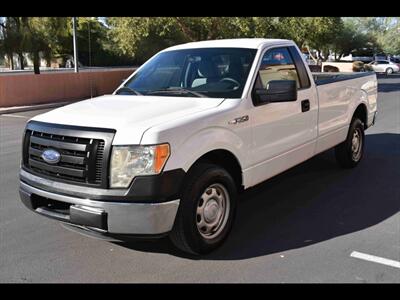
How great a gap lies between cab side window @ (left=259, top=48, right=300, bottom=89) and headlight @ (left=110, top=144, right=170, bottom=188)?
5.66ft

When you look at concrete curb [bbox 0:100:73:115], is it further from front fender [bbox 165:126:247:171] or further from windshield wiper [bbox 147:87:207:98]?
front fender [bbox 165:126:247:171]

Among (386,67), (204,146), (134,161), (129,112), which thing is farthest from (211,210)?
(386,67)

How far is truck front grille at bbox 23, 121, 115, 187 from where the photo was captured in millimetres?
3396

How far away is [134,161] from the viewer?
3.34 meters

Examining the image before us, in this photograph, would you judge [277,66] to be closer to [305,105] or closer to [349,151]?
[305,105]

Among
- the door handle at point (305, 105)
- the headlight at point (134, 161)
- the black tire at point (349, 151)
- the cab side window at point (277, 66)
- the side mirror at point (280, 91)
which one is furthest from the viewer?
the black tire at point (349, 151)

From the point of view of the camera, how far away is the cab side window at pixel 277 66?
467cm

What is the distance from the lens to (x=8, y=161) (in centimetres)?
768

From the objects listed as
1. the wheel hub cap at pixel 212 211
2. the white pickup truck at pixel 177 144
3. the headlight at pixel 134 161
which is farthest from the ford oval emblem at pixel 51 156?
the wheel hub cap at pixel 212 211

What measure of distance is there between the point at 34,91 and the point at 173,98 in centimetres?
1537

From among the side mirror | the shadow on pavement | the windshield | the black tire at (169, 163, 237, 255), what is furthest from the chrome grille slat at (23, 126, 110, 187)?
the side mirror

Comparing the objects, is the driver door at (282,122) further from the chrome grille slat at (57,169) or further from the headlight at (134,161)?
the chrome grille slat at (57,169)
